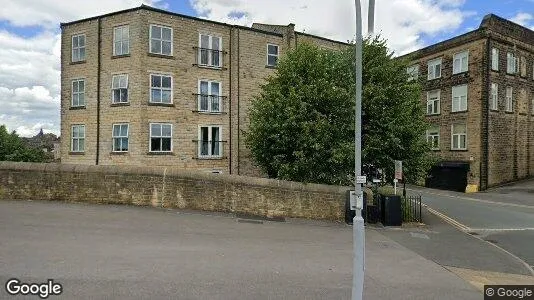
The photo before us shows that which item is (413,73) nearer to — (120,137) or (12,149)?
(120,137)

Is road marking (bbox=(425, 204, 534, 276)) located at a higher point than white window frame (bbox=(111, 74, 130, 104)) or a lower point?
lower

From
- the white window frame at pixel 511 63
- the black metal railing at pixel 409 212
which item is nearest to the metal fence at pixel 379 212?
the black metal railing at pixel 409 212

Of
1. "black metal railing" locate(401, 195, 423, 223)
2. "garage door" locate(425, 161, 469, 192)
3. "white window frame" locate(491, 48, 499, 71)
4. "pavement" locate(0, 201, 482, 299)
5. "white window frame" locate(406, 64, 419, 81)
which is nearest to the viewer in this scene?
"pavement" locate(0, 201, 482, 299)

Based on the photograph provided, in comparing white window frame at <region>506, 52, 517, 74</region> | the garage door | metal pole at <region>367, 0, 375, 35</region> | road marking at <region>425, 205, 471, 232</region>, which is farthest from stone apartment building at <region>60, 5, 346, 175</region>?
white window frame at <region>506, 52, 517, 74</region>

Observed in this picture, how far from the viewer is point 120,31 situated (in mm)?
24219

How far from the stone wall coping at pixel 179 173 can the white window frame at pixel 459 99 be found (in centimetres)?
2285

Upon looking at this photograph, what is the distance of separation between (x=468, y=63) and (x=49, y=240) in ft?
106

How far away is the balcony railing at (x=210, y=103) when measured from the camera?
2545 cm

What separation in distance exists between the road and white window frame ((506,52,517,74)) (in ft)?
35.2

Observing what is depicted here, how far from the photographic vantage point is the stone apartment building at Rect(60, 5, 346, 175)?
23.7m

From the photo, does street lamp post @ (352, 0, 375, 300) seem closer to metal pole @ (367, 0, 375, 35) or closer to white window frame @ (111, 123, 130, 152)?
metal pole @ (367, 0, 375, 35)

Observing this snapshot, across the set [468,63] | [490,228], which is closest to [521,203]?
[490,228]

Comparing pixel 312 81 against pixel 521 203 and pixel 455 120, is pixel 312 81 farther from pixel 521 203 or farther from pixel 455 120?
pixel 455 120

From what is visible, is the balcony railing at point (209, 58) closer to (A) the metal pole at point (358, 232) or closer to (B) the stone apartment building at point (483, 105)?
(B) the stone apartment building at point (483, 105)
